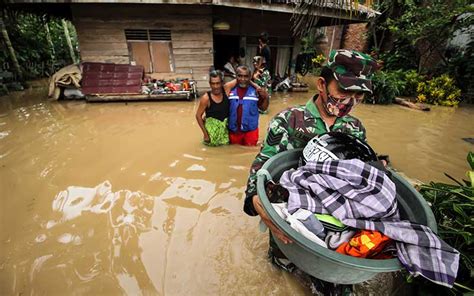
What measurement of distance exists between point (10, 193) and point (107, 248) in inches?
71.3

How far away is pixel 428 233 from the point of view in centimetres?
102

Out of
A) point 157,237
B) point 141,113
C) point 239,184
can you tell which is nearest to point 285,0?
point 141,113

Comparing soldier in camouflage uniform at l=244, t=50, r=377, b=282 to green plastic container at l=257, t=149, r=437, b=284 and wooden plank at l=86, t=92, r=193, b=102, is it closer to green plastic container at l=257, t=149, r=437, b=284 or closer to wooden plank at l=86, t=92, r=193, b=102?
green plastic container at l=257, t=149, r=437, b=284

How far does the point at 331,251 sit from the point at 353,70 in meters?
0.96

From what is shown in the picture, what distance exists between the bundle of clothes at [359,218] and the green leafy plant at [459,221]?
500mm

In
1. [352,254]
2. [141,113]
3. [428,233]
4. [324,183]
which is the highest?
[324,183]

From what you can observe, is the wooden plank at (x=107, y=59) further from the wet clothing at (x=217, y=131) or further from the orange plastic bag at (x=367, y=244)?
the orange plastic bag at (x=367, y=244)

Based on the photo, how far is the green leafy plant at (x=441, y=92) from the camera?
7906mm

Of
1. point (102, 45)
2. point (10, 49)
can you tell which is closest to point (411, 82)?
point (102, 45)

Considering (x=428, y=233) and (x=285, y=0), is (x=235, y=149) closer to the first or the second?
(x=428, y=233)

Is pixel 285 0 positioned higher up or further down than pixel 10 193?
higher up

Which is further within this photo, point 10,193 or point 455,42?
point 455,42

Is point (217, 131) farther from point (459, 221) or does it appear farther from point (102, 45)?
point (102, 45)

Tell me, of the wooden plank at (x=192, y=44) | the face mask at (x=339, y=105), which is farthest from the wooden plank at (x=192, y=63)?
the face mask at (x=339, y=105)
